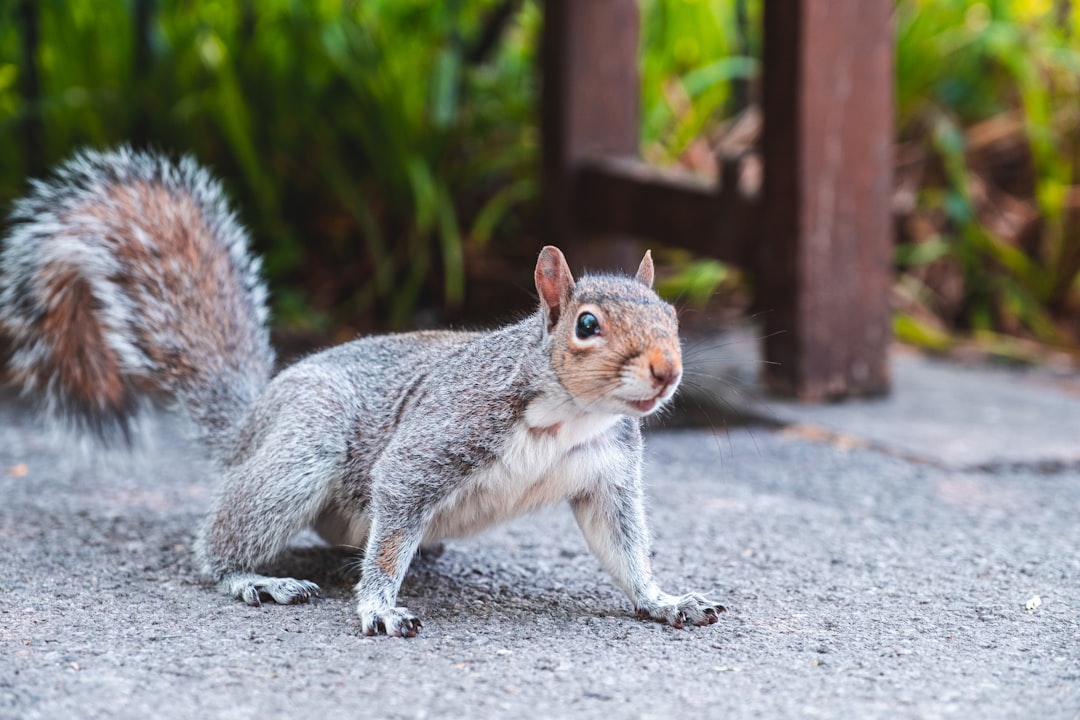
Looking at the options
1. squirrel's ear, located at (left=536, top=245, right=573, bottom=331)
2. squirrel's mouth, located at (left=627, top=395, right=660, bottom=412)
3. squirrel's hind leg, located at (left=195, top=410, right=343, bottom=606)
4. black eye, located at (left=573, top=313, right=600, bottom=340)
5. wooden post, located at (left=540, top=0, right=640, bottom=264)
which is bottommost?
squirrel's hind leg, located at (left=195, top=410, right=343, bottom=606)

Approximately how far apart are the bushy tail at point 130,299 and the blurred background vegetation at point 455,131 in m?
2.11

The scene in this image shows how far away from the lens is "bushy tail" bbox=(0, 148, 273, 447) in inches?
125

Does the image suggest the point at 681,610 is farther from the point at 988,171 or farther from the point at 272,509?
the point at 988,171

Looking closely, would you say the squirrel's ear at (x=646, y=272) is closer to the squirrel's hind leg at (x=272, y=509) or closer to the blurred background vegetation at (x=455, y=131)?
the squirrel's hind leg at (x=272, y=509)

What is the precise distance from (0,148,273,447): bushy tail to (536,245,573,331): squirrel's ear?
989 mm

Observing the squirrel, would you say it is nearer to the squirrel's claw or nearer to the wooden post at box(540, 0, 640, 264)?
the squirrel's claw

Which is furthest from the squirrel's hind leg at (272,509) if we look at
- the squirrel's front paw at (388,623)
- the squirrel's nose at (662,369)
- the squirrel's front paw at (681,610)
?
the squirrel's nose at (662,369)

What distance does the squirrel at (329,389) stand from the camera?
2447mm

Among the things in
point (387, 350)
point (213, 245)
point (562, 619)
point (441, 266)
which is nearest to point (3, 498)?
point (213, 245)

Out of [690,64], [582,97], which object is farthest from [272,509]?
[690,64]

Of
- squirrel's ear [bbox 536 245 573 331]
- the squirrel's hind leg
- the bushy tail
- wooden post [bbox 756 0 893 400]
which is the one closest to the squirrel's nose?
squirrel's ear [bbox 536 245 573 331]

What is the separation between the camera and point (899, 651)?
237 centimetres

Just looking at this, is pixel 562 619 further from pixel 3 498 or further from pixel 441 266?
pixel 441 266

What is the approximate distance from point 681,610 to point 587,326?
601 mm
